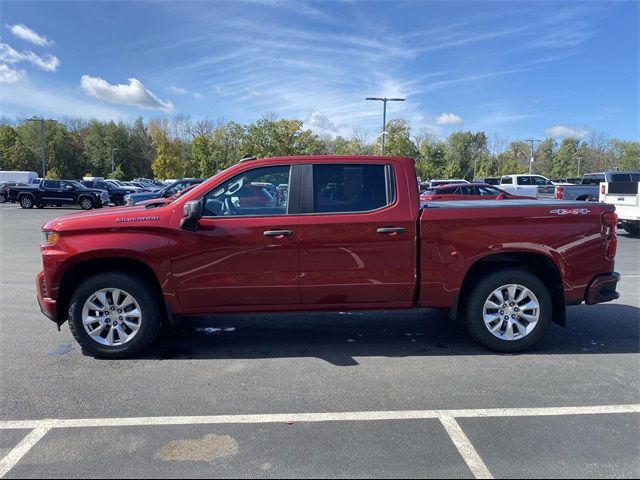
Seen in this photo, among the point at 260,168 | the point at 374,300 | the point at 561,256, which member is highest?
the point at 260,168

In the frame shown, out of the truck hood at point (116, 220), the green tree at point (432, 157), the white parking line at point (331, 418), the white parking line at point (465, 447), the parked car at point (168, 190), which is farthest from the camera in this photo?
the green tree at point (432, 157)

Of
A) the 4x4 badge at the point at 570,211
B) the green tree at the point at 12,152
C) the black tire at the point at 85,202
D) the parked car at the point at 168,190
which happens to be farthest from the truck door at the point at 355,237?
the green tree at the point at 12,152

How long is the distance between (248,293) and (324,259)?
81cm

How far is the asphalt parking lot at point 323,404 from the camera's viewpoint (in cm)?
290

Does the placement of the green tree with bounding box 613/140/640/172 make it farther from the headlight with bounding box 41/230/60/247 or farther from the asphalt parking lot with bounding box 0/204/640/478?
the headlight with bounding box 41/230/60/247

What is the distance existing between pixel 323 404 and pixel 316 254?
1410 millimetres

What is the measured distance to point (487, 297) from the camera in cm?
467

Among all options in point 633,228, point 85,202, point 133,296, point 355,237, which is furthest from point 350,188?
point 85,202

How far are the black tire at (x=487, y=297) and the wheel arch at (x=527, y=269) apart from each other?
0.35 ft

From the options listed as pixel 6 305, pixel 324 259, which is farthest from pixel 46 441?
pixel 6 305

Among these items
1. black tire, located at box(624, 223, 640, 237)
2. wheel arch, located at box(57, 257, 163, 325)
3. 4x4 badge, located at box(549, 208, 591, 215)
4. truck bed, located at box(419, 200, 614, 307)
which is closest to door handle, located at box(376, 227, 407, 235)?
truck bed, located at box(419, 200, 614, 307)

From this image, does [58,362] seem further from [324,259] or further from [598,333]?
[598,333]

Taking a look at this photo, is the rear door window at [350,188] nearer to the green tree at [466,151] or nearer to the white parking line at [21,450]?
the white parking line at [21,450]

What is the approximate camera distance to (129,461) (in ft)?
9.53
